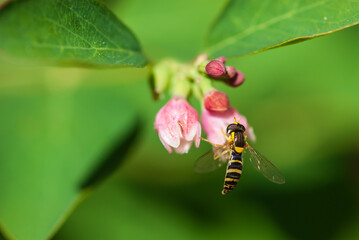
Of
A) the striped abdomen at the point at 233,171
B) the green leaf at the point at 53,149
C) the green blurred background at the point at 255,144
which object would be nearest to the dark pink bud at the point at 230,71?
the striped abdomen at the point at 233,171

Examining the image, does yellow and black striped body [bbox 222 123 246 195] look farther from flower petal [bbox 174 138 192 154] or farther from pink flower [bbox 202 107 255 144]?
flower petal [bbox 174 138 192 154]

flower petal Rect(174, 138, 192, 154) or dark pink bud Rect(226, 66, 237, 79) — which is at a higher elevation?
dark pink bud Rect(226, 66, 237, 79)

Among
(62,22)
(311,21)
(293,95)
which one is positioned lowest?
(62,22)

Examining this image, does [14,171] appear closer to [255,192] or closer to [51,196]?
[51,196]

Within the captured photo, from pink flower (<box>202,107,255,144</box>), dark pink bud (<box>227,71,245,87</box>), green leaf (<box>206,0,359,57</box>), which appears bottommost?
pink flower (<box>202,107,255,144</box>)

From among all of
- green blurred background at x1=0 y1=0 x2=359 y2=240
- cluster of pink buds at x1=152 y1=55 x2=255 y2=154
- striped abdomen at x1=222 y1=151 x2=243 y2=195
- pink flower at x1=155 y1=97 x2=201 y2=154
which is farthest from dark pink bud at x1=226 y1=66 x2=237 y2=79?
green blurred background at x1=0 y1=0 x2=359 y2=240

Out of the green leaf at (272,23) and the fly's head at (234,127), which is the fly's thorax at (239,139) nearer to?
the fly's head at (234,127)

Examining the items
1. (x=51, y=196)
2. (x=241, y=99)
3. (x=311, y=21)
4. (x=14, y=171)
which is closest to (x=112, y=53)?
(x=311, y=21)
